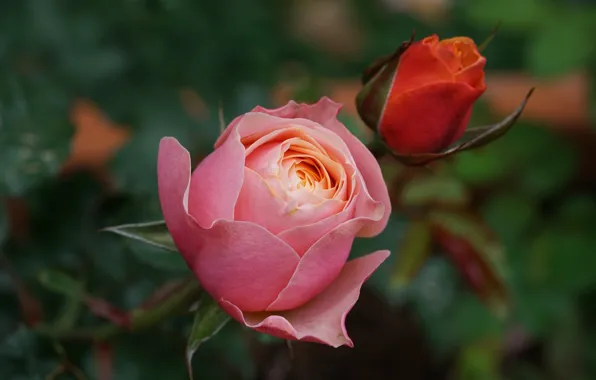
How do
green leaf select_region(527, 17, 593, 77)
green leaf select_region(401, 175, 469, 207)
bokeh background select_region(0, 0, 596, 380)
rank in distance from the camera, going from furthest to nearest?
green leaf select_region(527, 17, 593, 77), green leaf select_region(401, 175, 469, 207), bokeh background select_region(0, 0, 596, 380)

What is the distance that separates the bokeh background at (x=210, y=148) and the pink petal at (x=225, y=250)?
0.11m

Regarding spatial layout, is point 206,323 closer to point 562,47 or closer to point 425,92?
point 425,92

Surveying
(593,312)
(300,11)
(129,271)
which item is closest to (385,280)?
(129,271)

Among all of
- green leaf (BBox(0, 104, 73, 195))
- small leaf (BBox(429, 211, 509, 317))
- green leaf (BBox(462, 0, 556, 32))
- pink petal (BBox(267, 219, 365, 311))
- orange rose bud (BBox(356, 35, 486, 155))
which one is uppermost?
orange rose bud (BBox(356, 35, 486, 155))

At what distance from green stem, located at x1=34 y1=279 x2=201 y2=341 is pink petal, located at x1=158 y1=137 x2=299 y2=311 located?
38 mm

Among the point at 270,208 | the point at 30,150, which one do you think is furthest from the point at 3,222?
the point at 270,208

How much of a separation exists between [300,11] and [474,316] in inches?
24.9

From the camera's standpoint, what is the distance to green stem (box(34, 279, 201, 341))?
31 centimetres

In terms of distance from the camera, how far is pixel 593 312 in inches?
33.9

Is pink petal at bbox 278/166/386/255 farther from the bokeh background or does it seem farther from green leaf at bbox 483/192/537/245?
green leaf at bbox 483/192/537/245

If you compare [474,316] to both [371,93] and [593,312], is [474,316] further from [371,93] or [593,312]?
[371,93]

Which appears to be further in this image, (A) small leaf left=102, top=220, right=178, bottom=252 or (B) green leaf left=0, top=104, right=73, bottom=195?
(B) green leaf left=0, top=104, right=73, bottom=195

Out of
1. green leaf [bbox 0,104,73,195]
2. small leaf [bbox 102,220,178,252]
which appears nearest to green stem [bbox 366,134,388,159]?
small leaf [bbox 102,220,178,252]

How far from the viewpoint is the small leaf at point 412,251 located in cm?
56
